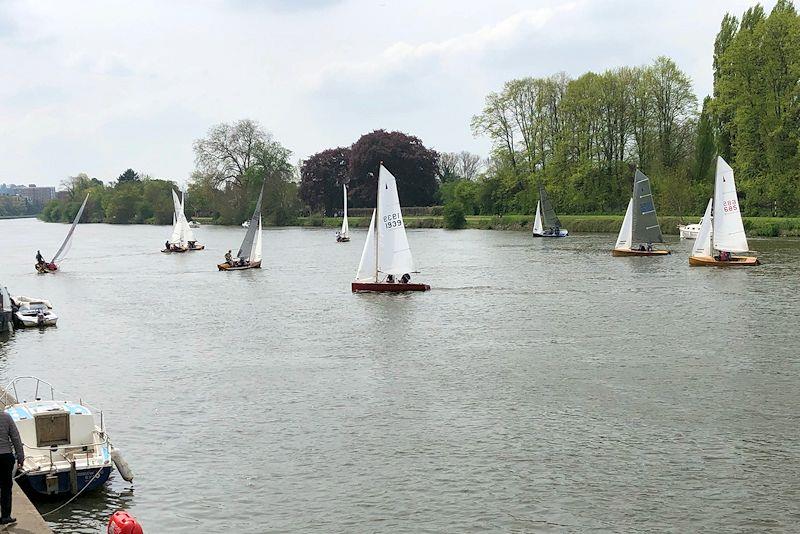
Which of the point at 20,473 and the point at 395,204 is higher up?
the point at 395,204

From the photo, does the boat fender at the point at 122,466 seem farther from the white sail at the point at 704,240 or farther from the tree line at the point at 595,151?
the tree line at the point at 595,151

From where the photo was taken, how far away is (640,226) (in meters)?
63.2

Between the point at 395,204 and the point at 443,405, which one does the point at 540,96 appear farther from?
the point at 443,405

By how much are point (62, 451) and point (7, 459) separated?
327 centimetres

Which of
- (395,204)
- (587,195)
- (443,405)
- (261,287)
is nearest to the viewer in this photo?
(443,405)

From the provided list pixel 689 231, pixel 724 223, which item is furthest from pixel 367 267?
pixel 689 231

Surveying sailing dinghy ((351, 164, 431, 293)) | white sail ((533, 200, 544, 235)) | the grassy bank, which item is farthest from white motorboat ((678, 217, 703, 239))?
sailing dinghy ((351, 164, 431, 293))

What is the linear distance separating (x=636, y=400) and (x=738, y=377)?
404cm

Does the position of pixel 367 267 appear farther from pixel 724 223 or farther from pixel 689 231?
pixel 689 231

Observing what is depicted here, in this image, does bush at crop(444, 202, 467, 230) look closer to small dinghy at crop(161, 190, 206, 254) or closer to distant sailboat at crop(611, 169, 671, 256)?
small dinghy at crop(161, 190, 206, 254)

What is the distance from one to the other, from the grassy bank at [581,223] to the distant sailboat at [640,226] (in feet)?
53.7

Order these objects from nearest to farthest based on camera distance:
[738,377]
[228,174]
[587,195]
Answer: [738,377]
[587,195]
[228,174]

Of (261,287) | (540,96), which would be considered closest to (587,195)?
(540,96)

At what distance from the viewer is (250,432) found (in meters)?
20.1
